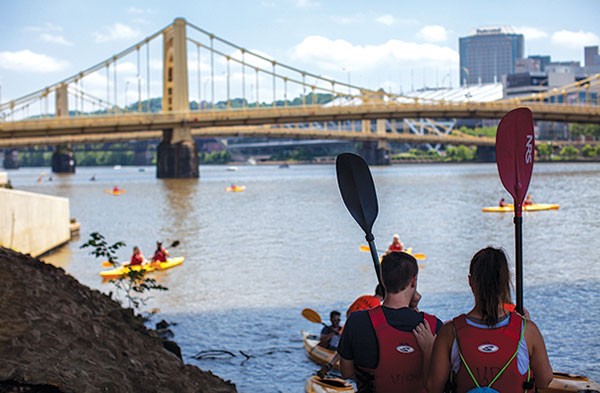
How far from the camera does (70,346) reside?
7.15m

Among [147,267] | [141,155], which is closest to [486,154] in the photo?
[141,155]

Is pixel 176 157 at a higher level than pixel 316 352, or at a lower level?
higher

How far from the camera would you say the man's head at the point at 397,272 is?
14.8ft

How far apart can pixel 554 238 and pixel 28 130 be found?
154ft

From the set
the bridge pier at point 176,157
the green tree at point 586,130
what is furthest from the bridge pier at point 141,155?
the bridge pier at point 176,157

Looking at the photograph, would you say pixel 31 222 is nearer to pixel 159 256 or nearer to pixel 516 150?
pixel 159 256

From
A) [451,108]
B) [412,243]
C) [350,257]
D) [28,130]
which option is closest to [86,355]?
[350,257]

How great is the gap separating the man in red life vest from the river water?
6281 millimetres

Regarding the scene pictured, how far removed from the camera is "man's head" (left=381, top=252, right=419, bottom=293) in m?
4.52

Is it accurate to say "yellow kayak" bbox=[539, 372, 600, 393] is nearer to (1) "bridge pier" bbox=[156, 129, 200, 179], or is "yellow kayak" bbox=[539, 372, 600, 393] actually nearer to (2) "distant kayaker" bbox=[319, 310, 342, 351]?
(2) "distant kayaker" bbox=[319, 310, 342, 351]

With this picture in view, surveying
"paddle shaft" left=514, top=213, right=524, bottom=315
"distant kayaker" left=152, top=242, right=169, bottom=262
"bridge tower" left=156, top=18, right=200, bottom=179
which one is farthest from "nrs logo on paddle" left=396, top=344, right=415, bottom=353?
"bridge tower" left=156, top=18, right=200, bottom=179

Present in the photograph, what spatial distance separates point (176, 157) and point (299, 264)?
6042cm

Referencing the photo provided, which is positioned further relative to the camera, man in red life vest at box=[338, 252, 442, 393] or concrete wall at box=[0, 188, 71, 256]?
concrete wall at box=[0, 188, 71, 256]

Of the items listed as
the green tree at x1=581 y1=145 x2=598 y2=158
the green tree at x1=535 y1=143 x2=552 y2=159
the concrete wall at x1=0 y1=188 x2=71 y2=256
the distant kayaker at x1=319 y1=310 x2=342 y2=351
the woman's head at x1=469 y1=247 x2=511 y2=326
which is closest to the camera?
the woman's head at x1=469 y1=247 x2=511 y2=326
